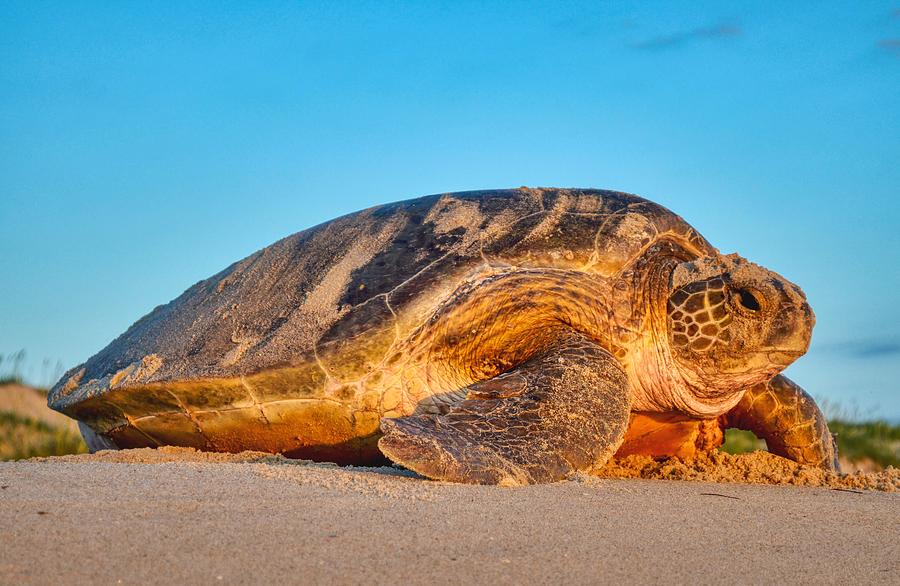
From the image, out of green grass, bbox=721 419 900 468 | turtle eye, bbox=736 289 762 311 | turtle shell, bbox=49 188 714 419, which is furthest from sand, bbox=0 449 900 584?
green grass, bbox=721 419 900 468

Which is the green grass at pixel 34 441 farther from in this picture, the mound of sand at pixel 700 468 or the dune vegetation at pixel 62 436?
the mound of sand at pixel 700 468

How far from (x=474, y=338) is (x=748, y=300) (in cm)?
179

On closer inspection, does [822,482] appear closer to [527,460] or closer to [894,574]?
[527,460]

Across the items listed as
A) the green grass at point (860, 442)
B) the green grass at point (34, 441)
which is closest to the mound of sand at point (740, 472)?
the green grass at point (860, 442)

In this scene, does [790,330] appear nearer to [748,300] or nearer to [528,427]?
[748,300]

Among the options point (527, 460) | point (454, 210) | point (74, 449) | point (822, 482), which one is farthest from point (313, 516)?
point (74, 449)

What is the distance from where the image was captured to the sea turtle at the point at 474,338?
5.13m

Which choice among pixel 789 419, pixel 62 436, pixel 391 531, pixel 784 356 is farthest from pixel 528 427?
pixel 62 436

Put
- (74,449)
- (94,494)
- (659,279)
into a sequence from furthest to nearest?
(74,449) < (659,279) < (94,494)

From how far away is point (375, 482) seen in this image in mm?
Result: 3598

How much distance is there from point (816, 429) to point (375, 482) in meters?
Answer: 4.12

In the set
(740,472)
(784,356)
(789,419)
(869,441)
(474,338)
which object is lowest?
(869,441)

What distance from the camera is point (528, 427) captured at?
4.23 metres

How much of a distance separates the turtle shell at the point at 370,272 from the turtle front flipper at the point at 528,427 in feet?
2.77
